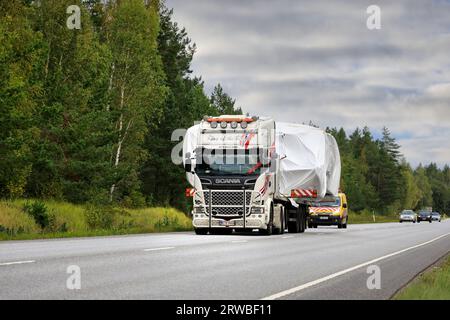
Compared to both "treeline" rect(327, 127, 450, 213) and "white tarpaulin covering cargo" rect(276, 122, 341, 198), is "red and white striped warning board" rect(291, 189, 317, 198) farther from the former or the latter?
"treeline" rect(327, 127, 450, 213)

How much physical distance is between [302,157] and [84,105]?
1525cm

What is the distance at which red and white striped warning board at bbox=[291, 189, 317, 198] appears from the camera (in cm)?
3195

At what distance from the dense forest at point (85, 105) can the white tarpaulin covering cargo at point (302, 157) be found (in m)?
9.87

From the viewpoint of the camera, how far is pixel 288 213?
32719 mm

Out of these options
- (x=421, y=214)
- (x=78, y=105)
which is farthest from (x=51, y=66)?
(x=421, y=214)

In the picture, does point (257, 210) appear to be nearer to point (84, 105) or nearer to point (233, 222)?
point (233, 222)

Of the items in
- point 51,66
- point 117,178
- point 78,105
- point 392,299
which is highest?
point 51,66

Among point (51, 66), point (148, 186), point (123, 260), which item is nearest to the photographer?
point (123, 260)

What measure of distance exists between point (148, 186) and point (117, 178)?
28838mm

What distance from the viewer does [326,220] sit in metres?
44.8

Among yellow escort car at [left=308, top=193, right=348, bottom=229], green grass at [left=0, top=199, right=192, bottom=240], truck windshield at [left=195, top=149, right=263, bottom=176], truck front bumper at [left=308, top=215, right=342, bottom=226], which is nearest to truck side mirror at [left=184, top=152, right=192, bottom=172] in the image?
truck windshield at [left=195, top=149, right=263, bottom=176]

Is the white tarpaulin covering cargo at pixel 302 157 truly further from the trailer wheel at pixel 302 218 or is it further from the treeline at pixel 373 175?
the treeline at pixel 373 175

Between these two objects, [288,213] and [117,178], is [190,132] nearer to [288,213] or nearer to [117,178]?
[288,213]

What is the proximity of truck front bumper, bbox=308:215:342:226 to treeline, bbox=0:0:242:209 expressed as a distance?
35.1 feet
